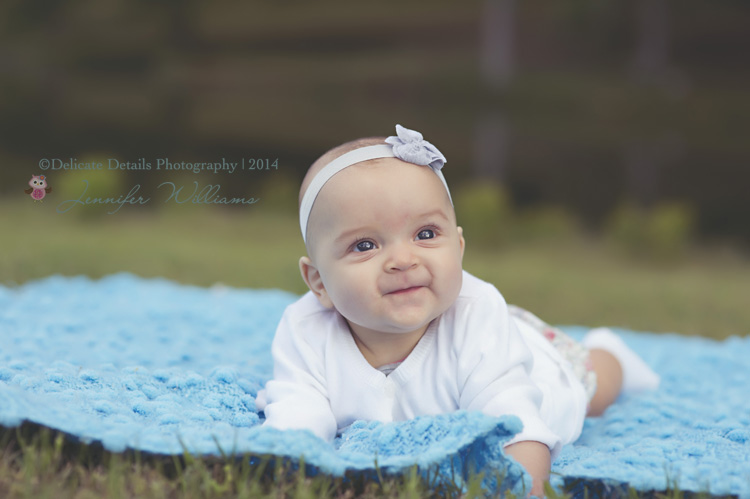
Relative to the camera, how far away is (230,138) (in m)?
13.1

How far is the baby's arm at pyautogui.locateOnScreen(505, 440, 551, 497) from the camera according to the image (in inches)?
73.2

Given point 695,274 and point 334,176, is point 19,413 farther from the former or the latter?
point 695,274

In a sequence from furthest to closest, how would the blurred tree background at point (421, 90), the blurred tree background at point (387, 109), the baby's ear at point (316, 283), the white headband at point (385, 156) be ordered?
the blurred tree background at point (421, 90) < the blurred tree background at point (387, 109) < the baby's ear at point (316, 283) < the white headband at point (385, 156)

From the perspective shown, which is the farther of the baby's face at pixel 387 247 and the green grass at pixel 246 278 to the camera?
the baby's face at pixel 387 247

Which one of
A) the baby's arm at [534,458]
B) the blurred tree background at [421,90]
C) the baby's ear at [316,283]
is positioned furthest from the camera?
the blurred tree background at [421,90]

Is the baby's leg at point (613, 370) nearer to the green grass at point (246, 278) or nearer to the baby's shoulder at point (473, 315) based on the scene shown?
the baby's shoulder at point (473, 315)

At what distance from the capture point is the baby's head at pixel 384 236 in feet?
6.53

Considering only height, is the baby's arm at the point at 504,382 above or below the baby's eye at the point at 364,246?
below

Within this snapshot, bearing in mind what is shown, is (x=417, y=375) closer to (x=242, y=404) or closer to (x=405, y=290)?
(x=405, y=290)

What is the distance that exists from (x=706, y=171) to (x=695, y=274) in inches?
232

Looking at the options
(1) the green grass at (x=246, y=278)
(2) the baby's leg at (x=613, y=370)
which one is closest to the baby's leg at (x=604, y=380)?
(2) the baby's leg at (x=613, y=370)

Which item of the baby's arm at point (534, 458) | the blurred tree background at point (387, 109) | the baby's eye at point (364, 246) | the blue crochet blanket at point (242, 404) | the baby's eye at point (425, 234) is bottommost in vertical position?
the baby's arm at point (534, 458)

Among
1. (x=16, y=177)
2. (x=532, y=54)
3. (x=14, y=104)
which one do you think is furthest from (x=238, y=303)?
(x=532, y=54)

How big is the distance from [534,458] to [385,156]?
2.63 feet
